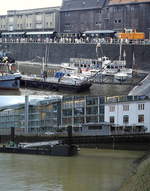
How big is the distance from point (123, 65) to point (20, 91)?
5.10 metres

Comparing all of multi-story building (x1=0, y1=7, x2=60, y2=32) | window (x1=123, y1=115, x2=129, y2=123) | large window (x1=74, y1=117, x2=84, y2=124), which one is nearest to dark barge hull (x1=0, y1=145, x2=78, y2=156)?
window (x1=123, y1=115, x2=129, y2=123)

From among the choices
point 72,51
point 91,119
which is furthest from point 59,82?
point 72,51

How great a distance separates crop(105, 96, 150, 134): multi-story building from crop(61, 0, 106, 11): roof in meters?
11.8

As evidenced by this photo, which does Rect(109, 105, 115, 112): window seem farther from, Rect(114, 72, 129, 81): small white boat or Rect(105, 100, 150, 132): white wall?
Rect(114, 72, 129, 81): small white boat

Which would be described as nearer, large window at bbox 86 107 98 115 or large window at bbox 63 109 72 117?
large window at bbox 86 107 98 115

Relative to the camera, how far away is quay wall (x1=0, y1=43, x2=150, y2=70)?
72.6 feet

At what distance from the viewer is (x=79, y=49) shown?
84.5 ft

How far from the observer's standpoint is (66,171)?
1179cm

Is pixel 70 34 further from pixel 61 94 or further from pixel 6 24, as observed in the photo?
pixel 61 94

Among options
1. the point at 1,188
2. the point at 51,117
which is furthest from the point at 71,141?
the point at 1,188

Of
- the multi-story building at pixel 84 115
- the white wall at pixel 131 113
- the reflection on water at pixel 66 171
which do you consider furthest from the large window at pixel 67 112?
the reflection on water at pixel 66 171

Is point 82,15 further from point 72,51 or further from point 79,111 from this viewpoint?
point 79,111

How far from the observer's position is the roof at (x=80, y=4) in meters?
30.0

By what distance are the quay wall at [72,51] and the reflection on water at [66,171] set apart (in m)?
7.51
